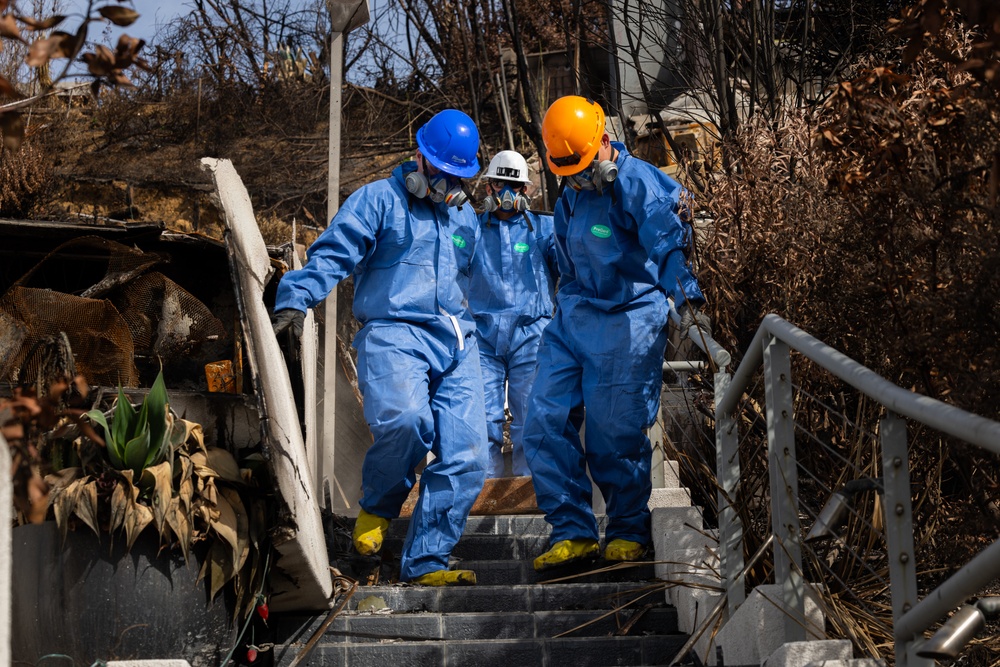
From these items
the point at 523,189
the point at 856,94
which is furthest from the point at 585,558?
the point at 523,189

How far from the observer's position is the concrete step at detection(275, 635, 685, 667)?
4.48m

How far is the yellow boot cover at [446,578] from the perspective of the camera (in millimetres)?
5332

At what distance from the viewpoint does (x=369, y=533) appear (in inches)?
223

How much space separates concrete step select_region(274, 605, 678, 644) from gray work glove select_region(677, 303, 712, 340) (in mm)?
1095

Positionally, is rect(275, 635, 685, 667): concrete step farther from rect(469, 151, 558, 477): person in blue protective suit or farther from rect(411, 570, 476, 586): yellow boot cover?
rect(469, 151, 558, 477): person in blue protective suit

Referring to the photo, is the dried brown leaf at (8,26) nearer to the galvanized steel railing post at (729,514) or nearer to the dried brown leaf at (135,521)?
the dried brown leaf at (135,521)

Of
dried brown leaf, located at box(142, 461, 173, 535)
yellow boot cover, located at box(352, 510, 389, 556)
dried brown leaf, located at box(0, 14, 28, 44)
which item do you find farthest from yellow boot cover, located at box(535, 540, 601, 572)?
dried brown leaf, located at box(0, 14, 28, 44)

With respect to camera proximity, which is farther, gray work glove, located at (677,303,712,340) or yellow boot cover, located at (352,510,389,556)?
yellow boot cover, located at (352,510,389,556)

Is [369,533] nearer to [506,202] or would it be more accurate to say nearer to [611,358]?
[611,358]

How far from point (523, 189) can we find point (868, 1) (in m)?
2.36

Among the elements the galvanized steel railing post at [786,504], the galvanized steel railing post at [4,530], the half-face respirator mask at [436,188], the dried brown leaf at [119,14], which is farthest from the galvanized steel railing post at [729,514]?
the dried brown leaf at [119,14]

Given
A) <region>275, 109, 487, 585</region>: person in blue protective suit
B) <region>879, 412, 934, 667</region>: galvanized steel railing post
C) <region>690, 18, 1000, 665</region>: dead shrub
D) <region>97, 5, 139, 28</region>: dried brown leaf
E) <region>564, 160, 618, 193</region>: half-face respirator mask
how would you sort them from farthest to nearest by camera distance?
<region>564, 160, 618, 193</region>: half-face respirator mask → <region>275, 109, 487, 585</region>: person in blue protective suit → <region>690, 18, 1000, 665</region>: dead shrub → <region>879, 412, 934, 667</region>: galvanized steel railing post → <region>97, 5, 139, 28</region>: dried brown leaf

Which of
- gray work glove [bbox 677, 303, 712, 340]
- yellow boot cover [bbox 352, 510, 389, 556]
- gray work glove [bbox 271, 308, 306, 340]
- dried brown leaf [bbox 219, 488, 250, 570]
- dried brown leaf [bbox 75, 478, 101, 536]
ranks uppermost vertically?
gray work glove [bbox 271, 308, 306, 340]

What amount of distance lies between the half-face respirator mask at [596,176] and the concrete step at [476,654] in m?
→ 2.20
